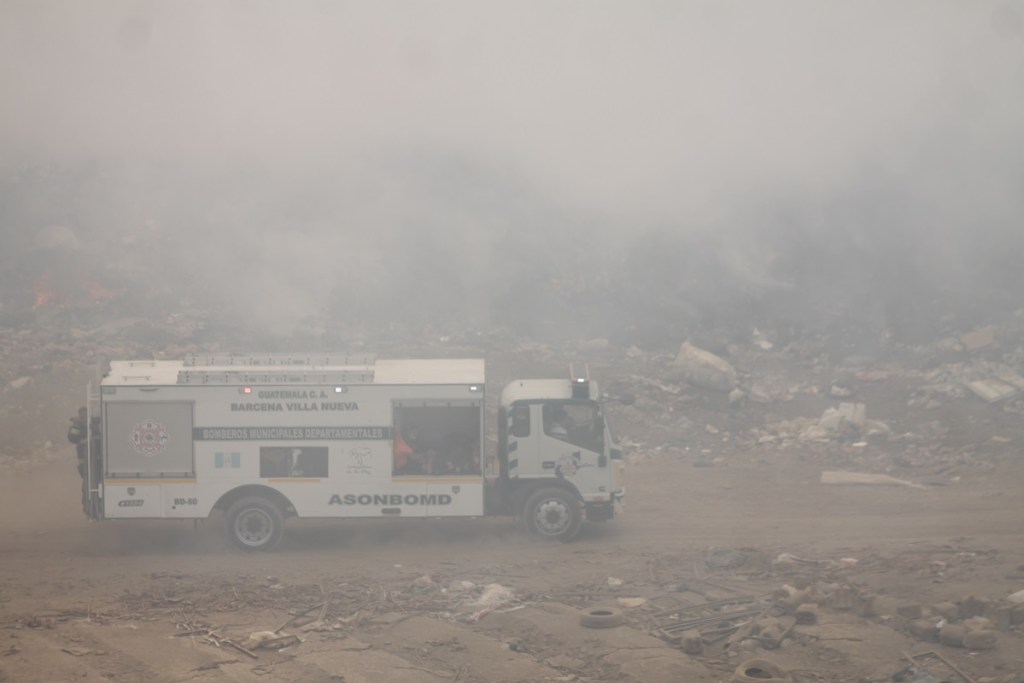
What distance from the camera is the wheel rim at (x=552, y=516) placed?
13.6 meters

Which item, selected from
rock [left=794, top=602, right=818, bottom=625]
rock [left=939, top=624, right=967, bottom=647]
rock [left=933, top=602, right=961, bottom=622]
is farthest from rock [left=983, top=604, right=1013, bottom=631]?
rock [left=794, top=602, right=818, bottom=625]

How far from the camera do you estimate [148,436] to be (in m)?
12.7

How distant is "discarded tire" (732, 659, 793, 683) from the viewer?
8.40m

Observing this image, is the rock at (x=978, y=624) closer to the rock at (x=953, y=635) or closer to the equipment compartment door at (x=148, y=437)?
the rock at (x=953, y=635)

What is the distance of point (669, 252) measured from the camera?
3173cm

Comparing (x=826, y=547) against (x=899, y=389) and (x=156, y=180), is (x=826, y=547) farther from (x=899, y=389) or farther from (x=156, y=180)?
(x=156, y=180)

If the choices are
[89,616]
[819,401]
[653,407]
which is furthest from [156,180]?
[89,616]

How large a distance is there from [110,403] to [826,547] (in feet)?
30.2

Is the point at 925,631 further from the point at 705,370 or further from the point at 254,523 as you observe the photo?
the point at 705,370

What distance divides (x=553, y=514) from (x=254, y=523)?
12.7 ft

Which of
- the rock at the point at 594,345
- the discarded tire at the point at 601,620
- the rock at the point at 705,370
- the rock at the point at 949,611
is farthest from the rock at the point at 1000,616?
the rock at the point at 594,345

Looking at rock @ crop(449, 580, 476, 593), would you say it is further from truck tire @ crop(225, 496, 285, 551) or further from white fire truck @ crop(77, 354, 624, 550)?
truck tire @ crop(225, 496, 285, 551)

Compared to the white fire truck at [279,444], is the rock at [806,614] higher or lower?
lower

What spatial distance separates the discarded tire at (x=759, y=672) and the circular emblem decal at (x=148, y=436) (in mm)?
7608
